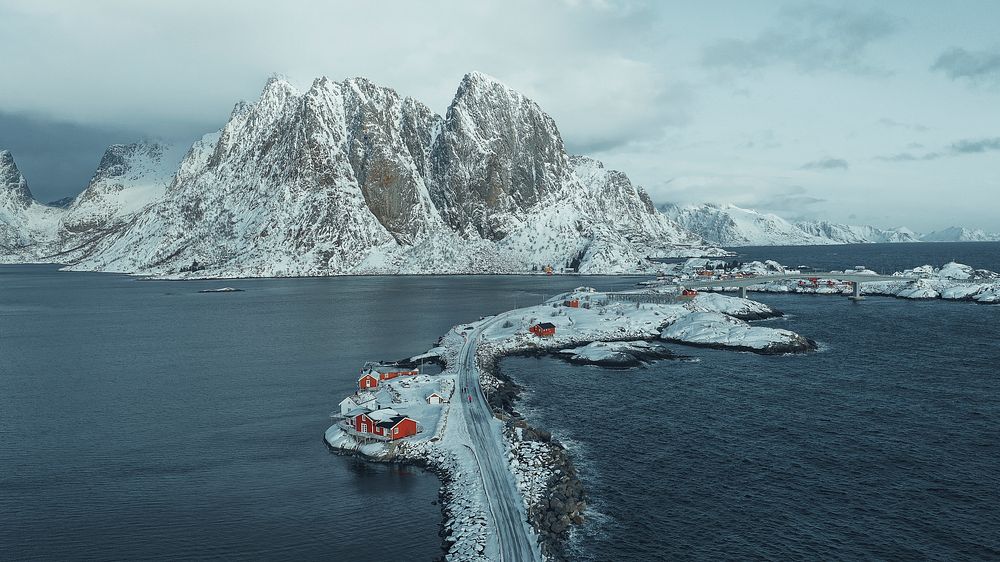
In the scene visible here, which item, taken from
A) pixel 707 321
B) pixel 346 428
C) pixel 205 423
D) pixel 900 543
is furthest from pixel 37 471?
pixel 707 321

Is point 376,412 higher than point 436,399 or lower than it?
higher

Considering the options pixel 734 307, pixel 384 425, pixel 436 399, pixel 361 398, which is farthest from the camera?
pixel 734 307

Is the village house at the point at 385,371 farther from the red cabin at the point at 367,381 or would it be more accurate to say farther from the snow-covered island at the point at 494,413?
the red cabin at the point at 367,381

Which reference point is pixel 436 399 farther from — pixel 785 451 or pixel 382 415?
pixel 785 451

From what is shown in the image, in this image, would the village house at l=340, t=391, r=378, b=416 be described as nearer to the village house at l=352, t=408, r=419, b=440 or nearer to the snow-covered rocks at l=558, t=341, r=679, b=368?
the village house at l=352, t=408, r=419, b=440

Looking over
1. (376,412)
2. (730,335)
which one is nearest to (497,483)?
(376,412)

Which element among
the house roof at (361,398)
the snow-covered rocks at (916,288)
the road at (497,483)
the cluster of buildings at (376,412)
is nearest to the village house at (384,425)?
the cluster of buildings at (376,412)
